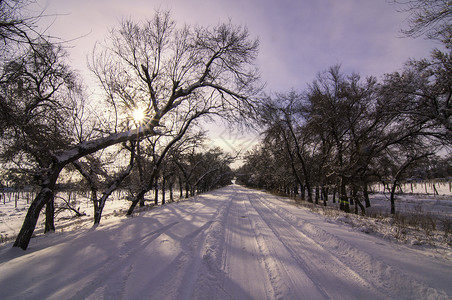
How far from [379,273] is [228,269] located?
9.03 ft

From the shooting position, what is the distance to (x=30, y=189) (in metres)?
12.4

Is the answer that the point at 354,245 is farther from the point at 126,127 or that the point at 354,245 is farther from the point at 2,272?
the point at 126,127

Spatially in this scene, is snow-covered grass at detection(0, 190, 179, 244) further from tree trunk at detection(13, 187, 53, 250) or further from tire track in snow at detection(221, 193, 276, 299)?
tire track in snow at detection(221, 193, 276, 299)

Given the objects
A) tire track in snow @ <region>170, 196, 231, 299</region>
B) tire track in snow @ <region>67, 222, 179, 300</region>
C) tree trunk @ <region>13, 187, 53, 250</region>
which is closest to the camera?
tire track in snow @ <region>67, 222, 179, 300</region>

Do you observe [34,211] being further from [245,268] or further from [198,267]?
[245,268]

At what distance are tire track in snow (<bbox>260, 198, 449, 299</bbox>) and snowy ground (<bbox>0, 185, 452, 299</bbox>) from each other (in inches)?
0.5

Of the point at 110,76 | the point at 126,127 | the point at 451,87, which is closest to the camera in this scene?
the point at 451,87

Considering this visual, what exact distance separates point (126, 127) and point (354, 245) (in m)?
14.1

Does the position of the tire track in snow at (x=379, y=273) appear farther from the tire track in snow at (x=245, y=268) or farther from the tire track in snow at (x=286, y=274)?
the tire track in snow at (x=245, y=268)

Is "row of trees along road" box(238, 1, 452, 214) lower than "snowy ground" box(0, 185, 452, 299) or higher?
higher

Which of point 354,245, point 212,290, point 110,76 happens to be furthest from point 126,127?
point 354,245

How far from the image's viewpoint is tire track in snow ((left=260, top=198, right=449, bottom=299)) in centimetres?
279

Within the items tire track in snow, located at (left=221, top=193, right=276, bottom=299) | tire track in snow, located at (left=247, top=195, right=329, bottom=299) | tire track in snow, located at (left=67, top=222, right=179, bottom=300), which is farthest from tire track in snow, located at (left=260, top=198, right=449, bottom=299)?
tire track in snow, located at (left=67, top=222, right=179, bottom=300)

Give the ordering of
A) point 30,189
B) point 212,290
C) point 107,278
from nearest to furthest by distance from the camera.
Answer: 1. point 212,290
2. point 107,278
3. point 30,189
